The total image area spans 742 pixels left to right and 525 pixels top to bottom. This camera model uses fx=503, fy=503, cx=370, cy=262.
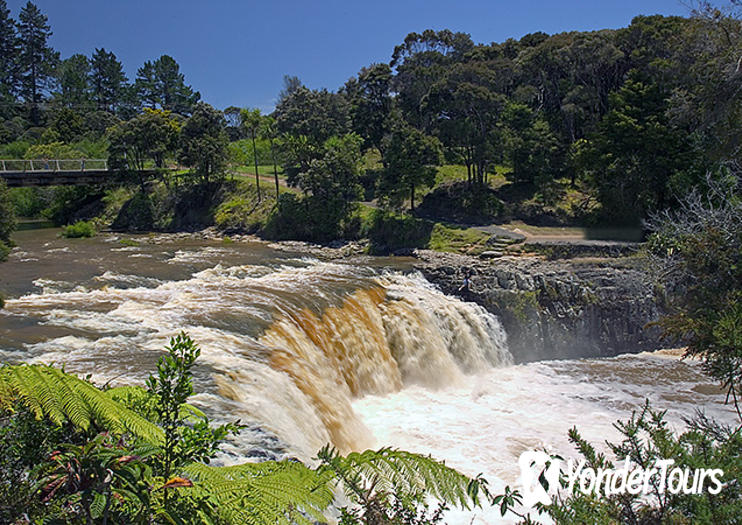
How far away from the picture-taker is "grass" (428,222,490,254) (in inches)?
993

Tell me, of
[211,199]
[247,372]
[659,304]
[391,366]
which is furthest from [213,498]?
[211,199]

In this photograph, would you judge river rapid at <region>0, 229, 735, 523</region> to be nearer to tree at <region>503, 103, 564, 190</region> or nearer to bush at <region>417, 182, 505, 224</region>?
bush at <region>417, 182, 505, 224</region>

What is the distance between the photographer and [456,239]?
2608cm

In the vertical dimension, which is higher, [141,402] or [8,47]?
[8,47]

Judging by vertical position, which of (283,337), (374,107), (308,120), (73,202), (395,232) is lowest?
(283,337)

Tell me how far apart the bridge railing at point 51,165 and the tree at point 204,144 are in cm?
679

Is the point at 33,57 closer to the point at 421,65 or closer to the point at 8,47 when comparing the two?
the point at 8,47

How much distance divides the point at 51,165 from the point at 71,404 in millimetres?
37446

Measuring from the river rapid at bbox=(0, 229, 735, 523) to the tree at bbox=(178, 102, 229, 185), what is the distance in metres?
15.9

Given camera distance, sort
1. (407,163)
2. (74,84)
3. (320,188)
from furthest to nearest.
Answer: (74,84) < (320,188) < (407,163)

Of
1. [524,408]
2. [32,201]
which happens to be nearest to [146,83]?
[32,201]

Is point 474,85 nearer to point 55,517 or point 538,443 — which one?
point 538,443

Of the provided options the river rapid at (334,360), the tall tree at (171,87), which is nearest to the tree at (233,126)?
the tall tree at (171,87)

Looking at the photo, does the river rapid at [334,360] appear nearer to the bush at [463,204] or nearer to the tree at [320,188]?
the tree at [320,188]
